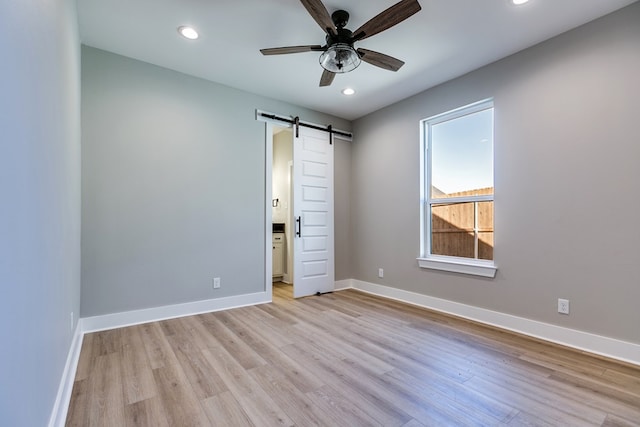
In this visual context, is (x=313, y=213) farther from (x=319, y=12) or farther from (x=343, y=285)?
(x=319, y=12)

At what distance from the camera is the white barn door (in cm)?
424

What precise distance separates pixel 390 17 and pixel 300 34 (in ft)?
3.07

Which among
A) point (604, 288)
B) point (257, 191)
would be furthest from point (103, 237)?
point (604, 288)

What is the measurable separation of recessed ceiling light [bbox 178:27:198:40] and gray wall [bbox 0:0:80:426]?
954mm

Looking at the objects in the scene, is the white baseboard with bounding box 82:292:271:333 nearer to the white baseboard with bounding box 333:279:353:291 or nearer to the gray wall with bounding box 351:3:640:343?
the white baseboard with bounding box 333:279:353:291

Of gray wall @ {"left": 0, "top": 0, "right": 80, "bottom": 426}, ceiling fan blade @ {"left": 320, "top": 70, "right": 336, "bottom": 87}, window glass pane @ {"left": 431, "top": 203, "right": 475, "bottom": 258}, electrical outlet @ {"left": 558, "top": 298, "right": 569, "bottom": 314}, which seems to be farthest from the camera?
window glass pane @ {"left": 431, "top": 203, "right": 475, "bottom": 258}

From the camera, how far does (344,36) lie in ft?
7.78

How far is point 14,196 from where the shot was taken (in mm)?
909

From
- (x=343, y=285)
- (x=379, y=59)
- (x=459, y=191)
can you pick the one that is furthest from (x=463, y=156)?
(x=343, y=285)

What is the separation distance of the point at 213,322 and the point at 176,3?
290cm

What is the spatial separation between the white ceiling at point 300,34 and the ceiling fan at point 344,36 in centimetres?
20

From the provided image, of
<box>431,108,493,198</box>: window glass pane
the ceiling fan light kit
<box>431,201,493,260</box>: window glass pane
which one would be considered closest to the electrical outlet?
<box>431,201,493,260</box>: window glass pane

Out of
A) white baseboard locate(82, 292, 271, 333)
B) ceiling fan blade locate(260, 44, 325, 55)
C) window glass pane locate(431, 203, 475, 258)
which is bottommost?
white baseboard locate(82, 292, 271, 333)

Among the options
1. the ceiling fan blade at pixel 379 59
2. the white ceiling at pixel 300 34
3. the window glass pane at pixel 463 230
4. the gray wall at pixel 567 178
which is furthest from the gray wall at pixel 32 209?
the window glass pane at pixel 463 230
